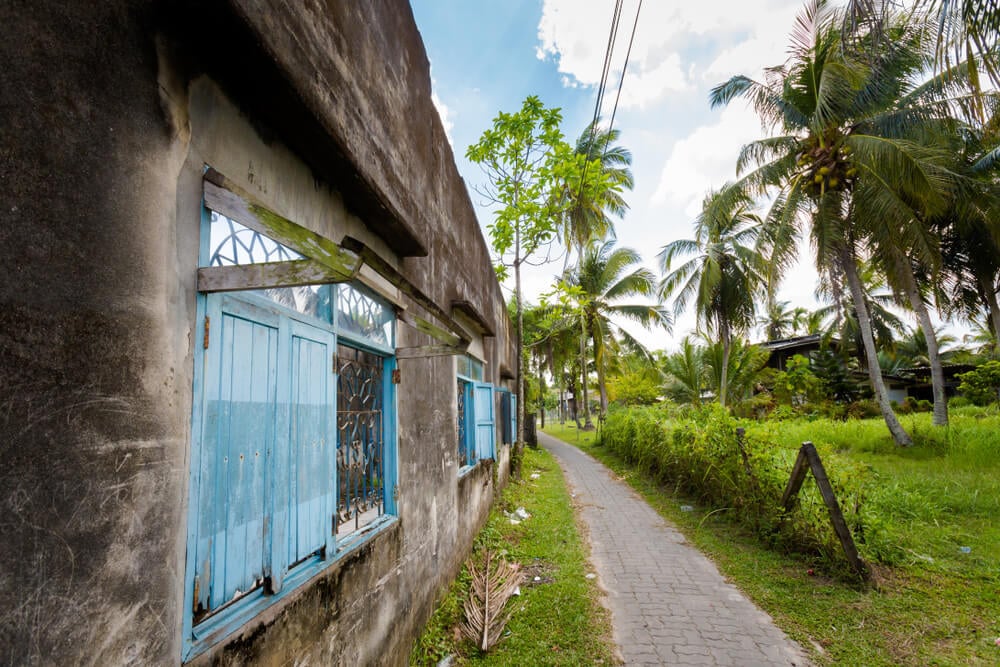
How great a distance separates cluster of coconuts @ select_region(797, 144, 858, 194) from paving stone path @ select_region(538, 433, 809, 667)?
27.6 feet

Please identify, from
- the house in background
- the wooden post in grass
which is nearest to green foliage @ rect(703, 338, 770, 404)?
the house in background

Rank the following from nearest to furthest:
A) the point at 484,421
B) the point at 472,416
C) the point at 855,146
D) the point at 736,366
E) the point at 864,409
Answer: the point at 472,416
the point at 484,421
the point at 855,146
the point at 736,366
the point at 864,409

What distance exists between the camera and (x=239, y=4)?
1.40m

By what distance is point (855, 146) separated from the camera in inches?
348

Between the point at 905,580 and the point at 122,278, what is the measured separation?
5.81 meters

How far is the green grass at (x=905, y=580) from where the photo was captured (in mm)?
3064

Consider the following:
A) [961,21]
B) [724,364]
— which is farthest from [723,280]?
[961,21]

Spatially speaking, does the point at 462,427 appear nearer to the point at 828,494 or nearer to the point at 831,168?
the point at 828,494

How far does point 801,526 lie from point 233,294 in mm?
5308

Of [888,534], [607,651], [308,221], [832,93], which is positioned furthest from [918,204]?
Answer: [308,221]

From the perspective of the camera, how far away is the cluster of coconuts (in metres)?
9.65

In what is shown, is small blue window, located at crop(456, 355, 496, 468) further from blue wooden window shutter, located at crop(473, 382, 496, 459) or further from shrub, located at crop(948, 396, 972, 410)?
shrub, located at crop(948, 396, 972, 410)

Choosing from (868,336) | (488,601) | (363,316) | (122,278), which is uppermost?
(868,336)

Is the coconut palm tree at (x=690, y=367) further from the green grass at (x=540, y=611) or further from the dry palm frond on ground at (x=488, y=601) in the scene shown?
the dry palm frond on ground at (x=488, y=601)
